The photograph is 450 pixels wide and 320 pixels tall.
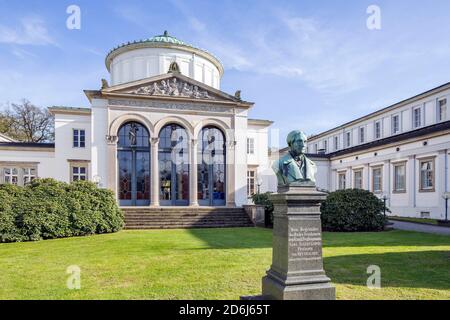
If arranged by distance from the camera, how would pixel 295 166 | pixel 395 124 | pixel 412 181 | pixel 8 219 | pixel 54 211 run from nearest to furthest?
1. pixel 295 166
2. pixel 8 219
3. pixel 54 211
4. pixel 412 181
5. pixel 395 124

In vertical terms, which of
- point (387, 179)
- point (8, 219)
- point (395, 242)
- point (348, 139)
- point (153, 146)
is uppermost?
point (348, 139)

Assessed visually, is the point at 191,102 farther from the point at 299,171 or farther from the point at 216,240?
the point at 299,171

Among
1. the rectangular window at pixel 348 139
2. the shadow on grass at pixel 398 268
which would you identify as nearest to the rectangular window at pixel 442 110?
the rectangular window at pixel 348 139

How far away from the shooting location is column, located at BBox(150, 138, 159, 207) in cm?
2414

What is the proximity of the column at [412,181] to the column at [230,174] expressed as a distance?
14724mm

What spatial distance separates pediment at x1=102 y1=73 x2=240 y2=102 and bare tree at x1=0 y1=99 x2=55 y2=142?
90.1ft

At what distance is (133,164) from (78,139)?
19.7ft

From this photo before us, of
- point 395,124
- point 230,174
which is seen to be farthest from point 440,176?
point 230,174

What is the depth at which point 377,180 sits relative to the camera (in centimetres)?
3133

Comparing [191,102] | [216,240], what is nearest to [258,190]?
[191,102]

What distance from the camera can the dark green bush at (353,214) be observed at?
1739 centimetres

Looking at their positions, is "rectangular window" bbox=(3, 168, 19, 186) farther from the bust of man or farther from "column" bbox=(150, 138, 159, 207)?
the bust of man

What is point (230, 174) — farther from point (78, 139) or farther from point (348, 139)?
point (348, 139)

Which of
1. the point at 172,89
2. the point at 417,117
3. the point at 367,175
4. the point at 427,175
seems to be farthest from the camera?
the point at 367,175
